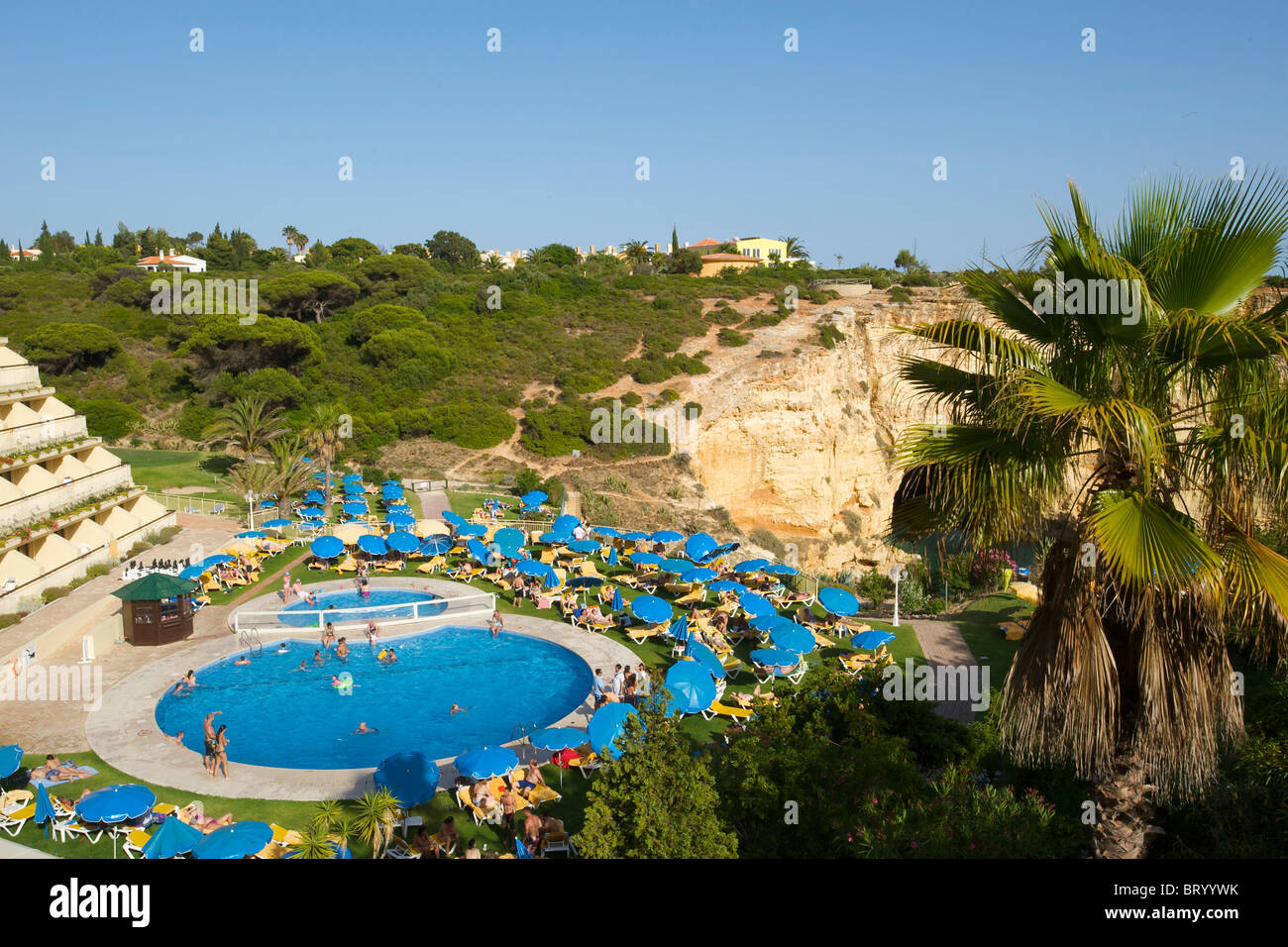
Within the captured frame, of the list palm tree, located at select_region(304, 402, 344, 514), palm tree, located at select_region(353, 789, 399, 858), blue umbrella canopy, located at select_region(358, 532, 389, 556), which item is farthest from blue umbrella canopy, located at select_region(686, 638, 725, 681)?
palm tree, located at select_region(304, 402, 344, 514)

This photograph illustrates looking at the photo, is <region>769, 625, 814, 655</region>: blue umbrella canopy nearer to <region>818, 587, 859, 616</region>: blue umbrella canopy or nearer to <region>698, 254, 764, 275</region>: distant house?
<region>818, 587, 859, 616</region>: blue umbrella canopy

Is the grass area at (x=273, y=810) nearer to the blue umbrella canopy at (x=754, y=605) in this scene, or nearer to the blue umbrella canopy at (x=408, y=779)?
the blue umbrella canopy at (x=408, y=779)

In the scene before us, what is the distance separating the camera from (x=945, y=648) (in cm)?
2192

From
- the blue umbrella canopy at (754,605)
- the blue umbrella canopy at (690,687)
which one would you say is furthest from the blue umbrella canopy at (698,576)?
the blue umbrella canopy at (690,687)

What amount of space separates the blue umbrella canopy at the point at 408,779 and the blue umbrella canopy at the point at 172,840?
8.44 ft

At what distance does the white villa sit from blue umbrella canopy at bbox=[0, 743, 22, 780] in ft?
29.2

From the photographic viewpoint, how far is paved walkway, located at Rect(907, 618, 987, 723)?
17.6 metres

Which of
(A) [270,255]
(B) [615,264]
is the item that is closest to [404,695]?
(B) [615,264]

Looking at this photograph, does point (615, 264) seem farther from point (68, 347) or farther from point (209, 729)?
point (209, 729)

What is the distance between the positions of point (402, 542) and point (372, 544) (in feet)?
3.90

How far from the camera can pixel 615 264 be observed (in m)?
79.9

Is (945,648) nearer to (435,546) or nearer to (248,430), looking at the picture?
(435,546)

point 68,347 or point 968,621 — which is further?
point 68,347
